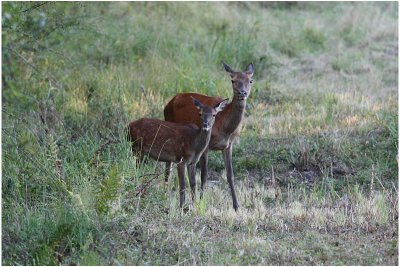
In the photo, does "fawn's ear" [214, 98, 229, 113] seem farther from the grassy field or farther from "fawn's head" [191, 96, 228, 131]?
the grassy field

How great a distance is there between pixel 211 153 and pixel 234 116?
2.01 meters

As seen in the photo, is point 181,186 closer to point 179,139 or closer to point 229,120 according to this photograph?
point 179,139

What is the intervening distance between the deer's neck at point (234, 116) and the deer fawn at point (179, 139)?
17 centimetres

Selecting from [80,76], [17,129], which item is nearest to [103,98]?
[80,76]

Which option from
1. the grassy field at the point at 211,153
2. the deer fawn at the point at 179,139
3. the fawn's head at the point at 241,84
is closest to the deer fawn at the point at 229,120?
the fawn's head at the point at 241,84

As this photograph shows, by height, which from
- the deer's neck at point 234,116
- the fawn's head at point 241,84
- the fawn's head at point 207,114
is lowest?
the deer's neck at point 234,116

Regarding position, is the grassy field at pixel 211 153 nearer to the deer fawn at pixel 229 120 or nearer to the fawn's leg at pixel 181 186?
the fawn's leg at pixel 181 186

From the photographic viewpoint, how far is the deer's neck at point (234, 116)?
10.1m

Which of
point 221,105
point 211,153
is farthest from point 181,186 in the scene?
point 211,153

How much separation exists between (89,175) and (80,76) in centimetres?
610

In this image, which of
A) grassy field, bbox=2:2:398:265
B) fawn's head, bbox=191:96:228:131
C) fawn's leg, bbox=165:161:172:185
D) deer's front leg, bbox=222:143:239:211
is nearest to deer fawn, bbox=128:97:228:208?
fawn's head, bbox=191:96:228:131

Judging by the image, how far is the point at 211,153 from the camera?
39.5 feet

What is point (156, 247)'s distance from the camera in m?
7.54

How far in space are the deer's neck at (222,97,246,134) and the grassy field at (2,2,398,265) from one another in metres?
0.84
